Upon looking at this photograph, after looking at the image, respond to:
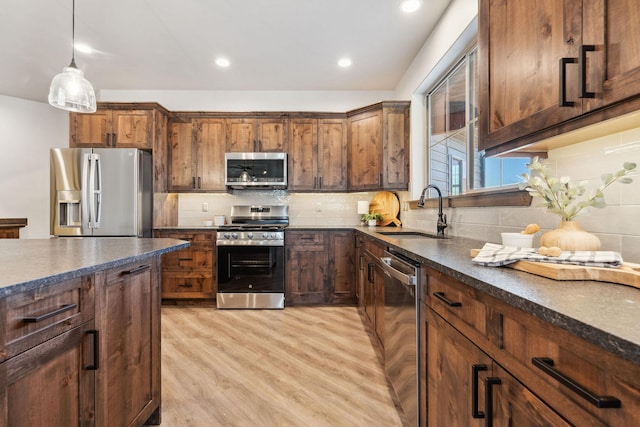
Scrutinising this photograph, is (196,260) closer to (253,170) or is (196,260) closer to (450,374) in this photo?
(253,170)

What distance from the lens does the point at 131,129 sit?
3.74m

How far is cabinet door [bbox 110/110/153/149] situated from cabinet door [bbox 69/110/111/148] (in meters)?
0.10

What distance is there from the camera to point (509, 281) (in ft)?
2.77

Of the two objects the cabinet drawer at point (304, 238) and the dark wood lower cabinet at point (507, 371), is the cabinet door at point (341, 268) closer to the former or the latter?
the cabinet drawer at point (304, 238)

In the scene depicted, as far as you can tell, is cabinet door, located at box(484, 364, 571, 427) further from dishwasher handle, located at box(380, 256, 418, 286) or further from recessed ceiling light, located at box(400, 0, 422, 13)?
recessed ceiling light, located at box(400, 0, 422, 13)

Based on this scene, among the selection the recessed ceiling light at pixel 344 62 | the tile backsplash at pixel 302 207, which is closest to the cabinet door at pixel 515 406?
the recessed ceiling light at pixel 344 62

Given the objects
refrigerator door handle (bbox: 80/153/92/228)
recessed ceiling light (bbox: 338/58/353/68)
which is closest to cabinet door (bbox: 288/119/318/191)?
recessed ceiling light (bbox: 338/58/353/68)

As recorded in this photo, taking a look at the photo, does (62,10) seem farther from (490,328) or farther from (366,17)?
(490,328)

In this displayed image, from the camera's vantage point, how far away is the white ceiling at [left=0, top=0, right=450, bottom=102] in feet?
8.30

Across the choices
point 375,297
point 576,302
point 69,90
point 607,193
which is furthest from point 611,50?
point 69,90

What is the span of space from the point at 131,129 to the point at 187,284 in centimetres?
197

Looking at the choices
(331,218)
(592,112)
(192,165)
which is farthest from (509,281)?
(192,165)

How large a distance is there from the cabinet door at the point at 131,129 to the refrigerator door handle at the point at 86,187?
1.12ft

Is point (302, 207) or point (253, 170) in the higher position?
point (253, 170)
